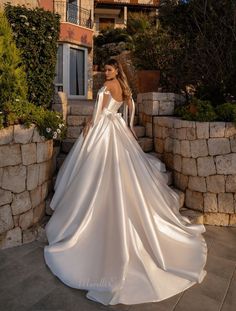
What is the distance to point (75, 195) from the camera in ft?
12.0

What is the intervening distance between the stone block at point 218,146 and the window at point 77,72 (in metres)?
11.6

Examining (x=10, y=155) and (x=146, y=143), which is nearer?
(x=10, y=155)

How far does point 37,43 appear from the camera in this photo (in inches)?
185

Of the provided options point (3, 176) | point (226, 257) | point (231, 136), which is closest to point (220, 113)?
point (231, 136)

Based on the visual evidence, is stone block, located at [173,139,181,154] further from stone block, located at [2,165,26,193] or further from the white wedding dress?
stone block, located at [2,165,26,193]

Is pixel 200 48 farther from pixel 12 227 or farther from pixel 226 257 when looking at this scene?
pixel 12 227

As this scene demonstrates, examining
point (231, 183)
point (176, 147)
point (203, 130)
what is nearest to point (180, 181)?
point (176, 147)

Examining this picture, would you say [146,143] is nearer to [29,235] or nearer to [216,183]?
[216,183]

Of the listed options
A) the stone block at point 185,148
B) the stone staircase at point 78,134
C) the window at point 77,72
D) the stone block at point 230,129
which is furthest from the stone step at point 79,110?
the window at point 77,72

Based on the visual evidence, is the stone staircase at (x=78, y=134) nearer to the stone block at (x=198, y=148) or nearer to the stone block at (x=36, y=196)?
the stone block at (x=198, y=148)

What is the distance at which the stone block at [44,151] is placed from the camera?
12.9 feet

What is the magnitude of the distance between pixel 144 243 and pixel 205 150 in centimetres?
180

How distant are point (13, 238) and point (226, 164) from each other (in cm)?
289

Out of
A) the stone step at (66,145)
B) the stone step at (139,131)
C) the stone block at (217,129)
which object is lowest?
the stone step at (66,145)
